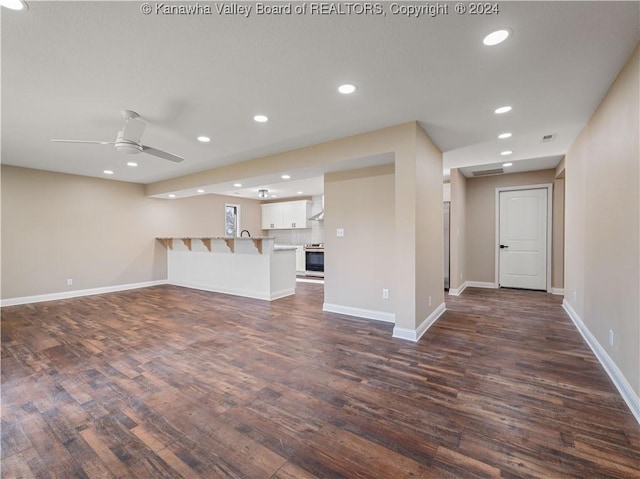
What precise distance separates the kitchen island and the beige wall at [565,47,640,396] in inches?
168

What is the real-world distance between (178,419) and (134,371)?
0.96 m

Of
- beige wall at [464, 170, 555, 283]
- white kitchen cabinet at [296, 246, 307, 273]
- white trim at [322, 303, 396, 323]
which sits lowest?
white trim at [322, 303, 396, 323]

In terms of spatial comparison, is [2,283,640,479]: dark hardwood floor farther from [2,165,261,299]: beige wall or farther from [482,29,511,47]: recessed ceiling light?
[482,29,511,47]: recessed ceiling light

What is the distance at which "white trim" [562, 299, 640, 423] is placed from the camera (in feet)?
6.15

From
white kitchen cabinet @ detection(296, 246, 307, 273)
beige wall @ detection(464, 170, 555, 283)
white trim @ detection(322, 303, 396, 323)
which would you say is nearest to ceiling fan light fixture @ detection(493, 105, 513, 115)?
white trim @ detection(322, 303, 396, 323)

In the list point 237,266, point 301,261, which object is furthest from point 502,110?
point 301,261

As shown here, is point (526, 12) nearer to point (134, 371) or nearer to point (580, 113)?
point (580, 113)

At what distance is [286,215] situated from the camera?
9.34 m

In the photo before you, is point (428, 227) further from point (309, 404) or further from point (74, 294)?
point (74, 294)

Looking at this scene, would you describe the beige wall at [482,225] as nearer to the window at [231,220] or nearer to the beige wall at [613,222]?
the beige wall at [613,222]

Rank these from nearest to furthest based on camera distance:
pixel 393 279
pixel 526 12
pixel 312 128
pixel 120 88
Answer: pixel 526 12 → pixel 120 88 → pixel 312 128 → pixel 393 279

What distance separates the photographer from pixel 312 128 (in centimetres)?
327

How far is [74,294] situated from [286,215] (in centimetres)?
560

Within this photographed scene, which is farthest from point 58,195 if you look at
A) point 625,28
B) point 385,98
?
point 625,28
